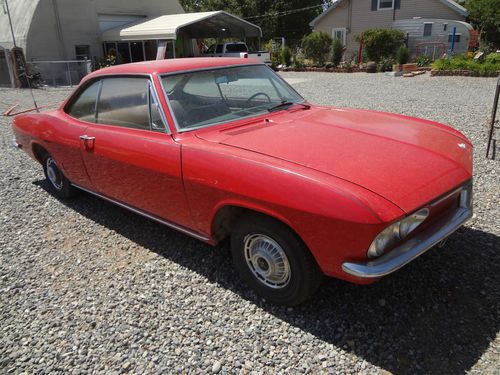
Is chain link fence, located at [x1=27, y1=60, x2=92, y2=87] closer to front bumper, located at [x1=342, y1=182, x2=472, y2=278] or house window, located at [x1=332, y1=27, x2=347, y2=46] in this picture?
house window, located at [x1=332, y1=27, x2=347, y2=46]

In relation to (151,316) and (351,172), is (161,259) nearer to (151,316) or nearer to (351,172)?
(151,316)

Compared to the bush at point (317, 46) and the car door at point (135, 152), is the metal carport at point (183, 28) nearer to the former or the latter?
the bush at point (317, 46)

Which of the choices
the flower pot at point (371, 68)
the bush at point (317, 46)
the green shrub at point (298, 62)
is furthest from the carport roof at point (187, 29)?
the flower pot at point (371, 68)

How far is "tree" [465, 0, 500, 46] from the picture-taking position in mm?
28141

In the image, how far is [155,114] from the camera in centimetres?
337

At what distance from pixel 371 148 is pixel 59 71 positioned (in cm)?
2264

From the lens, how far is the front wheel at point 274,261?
2572 mm

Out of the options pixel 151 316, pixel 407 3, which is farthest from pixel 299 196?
pixel 407 3

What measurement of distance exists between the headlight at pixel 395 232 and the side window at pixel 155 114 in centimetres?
187

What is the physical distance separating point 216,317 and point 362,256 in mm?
1132

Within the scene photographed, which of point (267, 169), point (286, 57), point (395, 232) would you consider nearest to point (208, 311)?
point (267, 169)

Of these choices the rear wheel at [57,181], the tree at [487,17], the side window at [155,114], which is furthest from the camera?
the tree at [487,17]

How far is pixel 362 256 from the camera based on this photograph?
2270 millimetres

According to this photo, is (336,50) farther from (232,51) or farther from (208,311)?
(208,311)
